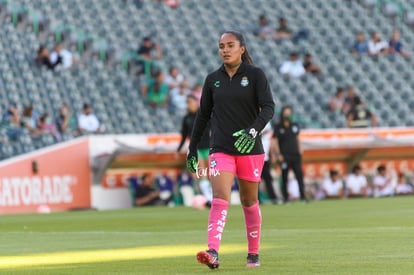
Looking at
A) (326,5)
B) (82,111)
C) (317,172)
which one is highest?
(326,5)

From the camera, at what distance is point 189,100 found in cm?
2148

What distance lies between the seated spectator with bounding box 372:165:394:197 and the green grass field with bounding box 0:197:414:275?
8.96 meters

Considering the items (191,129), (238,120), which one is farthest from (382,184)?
(238,120)

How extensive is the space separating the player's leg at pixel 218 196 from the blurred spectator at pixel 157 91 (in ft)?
69.1

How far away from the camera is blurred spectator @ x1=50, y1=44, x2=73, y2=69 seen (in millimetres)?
29688

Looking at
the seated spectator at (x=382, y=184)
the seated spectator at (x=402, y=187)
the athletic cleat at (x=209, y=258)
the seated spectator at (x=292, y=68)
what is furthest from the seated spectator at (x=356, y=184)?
the athletic cleat at (x=209, y=258)

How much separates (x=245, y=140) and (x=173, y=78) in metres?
22.0

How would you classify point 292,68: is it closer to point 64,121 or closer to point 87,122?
point 87,122

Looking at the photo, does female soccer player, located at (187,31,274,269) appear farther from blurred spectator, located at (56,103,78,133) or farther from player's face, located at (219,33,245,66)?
blurred spectator, located at (56,103,78,133)

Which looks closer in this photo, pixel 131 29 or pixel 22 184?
pixel 22 184

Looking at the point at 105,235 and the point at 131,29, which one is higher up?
the point at 131,29

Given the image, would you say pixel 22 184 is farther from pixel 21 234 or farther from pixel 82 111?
pixel 21 234

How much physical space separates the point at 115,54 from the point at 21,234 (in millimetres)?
16503

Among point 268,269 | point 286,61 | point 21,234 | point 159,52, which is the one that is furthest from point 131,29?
point 268,269
